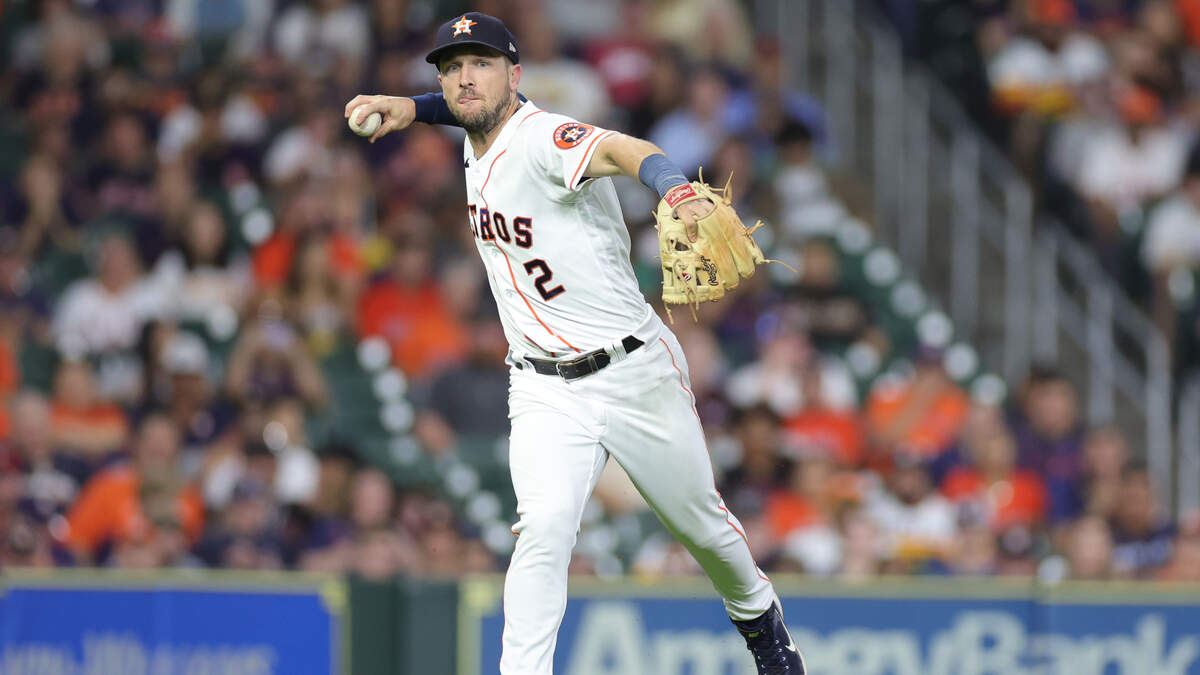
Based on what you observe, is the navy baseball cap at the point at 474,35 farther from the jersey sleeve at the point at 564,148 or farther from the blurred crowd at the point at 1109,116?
the blurred crowd at the point at 1109,116

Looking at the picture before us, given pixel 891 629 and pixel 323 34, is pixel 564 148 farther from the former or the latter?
pixel 323 34

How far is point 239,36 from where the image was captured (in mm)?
13812

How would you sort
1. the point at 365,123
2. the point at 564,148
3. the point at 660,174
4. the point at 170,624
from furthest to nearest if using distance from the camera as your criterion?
the point at 170,624, the point at 365,123, the point at 564,148, the point at 660,174

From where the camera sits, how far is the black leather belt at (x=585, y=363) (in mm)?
5477

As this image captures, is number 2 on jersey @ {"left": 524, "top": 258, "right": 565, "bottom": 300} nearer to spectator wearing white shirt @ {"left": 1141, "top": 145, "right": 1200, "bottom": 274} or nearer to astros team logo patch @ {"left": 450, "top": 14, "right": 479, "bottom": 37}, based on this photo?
astros team logo patch @ {"left": 450, "top": 14, "right": 479, "bottom": 37}

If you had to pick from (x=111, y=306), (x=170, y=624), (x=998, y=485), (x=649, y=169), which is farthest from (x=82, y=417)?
(x=649, y=169)

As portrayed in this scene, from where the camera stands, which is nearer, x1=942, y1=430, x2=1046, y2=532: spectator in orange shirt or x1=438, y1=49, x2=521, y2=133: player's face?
x1=438, y1=49, x2=521, y2=133: player's face

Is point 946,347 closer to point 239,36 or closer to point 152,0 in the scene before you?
point 239,36

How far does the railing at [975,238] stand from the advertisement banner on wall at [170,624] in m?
5.72

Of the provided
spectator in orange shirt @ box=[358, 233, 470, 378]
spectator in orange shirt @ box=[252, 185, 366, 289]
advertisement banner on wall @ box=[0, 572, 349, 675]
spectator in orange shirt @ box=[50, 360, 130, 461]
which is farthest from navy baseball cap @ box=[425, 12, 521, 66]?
spectator in orange shirt @ box=[50, 360, 130, 461]

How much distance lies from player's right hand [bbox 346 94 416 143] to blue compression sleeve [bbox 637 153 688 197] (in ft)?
4.19

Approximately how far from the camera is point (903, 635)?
7.29 m

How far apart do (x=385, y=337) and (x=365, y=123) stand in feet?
18.0

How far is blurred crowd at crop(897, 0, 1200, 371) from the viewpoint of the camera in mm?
11273
